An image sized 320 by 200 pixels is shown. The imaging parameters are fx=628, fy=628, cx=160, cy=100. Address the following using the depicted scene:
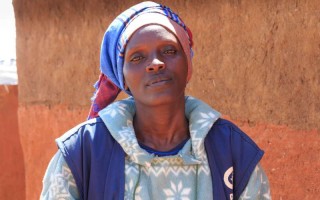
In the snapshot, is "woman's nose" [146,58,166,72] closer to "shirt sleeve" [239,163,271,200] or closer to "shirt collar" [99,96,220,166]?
"shirt collar" [99,96,220,166]

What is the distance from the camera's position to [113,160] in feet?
7.52

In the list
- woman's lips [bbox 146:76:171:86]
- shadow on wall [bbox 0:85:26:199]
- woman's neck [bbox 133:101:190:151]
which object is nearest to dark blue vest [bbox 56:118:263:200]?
woman's neck [bbox 133:101:190:151]

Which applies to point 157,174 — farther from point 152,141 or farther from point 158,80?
point 158,80

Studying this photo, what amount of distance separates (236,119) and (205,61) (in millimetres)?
415

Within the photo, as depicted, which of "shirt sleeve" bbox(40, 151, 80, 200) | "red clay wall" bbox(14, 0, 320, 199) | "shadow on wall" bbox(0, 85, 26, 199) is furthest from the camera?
"shadow on wall" bbox(0, 85, 26, 199)

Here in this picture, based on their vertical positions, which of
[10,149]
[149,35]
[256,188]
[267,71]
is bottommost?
[10,149]

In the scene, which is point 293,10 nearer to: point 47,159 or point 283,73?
point 283,73

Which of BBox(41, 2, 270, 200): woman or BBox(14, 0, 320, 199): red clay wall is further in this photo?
BBox(14, 0, 320, 199): red clay wall

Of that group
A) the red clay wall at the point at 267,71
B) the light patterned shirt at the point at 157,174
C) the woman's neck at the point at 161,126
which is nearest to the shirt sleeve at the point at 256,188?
the light patterned shirt at the point at 157,174

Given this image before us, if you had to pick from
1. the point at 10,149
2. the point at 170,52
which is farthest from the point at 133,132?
the point at 10,149

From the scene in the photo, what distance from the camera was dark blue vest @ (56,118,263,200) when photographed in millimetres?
2260

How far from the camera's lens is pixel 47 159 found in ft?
17.6

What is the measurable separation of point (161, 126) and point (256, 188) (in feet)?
1.43

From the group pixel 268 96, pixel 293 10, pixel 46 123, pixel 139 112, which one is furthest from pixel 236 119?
pixel 46 123
